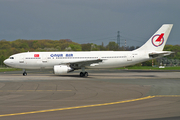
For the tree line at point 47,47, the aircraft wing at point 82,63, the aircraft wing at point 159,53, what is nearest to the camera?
the aircraft wing at point 82,63

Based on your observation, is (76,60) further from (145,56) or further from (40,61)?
(145,56)

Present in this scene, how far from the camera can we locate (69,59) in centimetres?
3441

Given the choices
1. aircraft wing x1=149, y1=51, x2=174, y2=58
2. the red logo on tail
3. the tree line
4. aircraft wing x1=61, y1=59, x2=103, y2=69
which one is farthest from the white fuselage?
the tree line

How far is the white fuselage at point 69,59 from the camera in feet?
113

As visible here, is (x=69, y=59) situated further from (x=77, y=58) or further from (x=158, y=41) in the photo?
(x=158, y=41)

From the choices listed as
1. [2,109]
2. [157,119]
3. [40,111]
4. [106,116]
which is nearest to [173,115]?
[157,119]

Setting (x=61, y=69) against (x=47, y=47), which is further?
(x=47, y=47)

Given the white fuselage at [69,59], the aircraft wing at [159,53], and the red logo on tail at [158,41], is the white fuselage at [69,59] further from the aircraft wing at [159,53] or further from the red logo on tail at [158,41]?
the red logo on tail at [158,41]

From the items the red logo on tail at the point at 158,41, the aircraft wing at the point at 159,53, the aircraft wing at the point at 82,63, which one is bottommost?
the aircraft wing at the point at 82,63

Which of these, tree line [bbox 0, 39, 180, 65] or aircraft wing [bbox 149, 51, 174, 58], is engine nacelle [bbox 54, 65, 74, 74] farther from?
tree line [bbox 0, 39, 180, 65]

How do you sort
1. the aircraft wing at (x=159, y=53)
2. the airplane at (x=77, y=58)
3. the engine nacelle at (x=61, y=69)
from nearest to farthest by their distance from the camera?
the engine nacelle at (x=61, y=69)
the aircraft wing at (x=159, y=53)
the airplane at (x=77, y=58)

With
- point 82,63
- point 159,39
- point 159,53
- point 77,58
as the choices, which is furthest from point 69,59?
point 159,39

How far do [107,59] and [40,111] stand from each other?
24.9 meters

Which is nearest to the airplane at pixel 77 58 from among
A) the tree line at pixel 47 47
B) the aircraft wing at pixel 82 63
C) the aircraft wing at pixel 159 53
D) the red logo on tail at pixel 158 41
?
the aircraft wing at pixel 159 53
